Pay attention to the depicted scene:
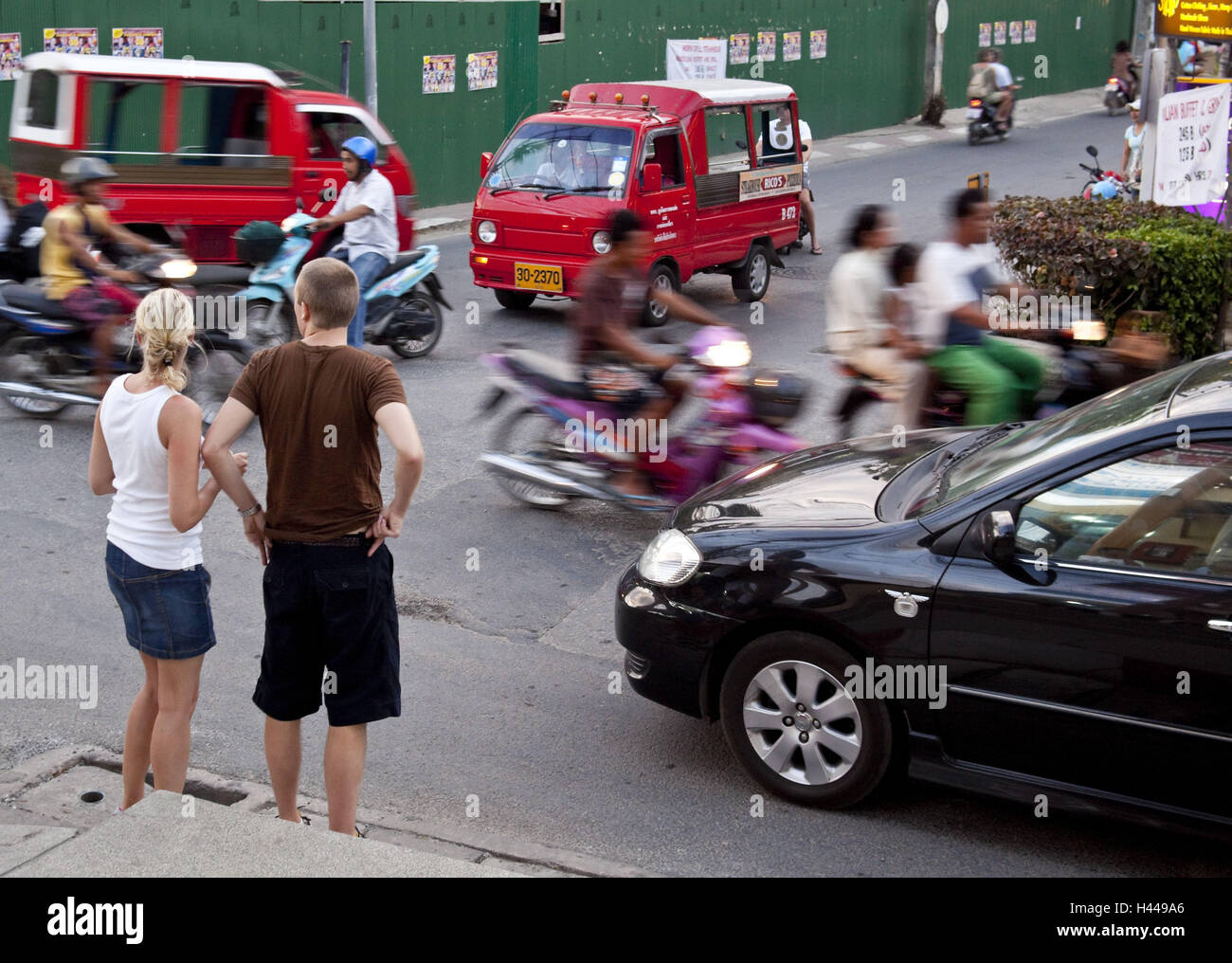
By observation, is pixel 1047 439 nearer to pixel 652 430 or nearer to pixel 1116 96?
pixel 652 430

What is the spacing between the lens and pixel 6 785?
5.22 metres

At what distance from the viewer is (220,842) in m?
4.21

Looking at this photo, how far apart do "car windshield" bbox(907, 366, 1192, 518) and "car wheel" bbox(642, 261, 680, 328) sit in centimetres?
845

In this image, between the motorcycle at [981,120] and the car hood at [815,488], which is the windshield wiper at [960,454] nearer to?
the car hood at [815,488]

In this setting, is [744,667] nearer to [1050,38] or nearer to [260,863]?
[260,863]

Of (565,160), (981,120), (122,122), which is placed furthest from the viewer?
(981,120)

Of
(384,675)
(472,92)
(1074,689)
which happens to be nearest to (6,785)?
(384,675)

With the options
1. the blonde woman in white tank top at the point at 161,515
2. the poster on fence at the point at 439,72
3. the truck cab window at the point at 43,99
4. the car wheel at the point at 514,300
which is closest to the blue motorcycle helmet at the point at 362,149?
the truck cab window at the point at 43,99

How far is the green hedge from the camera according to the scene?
35.8 feet

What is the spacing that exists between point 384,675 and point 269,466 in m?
0.76

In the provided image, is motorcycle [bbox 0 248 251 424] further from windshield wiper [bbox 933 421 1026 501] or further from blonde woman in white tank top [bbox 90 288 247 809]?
windshield wiper [bbox 933 421 1026 501]

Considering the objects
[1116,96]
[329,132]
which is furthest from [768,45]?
[329,132]

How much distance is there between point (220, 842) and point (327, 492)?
3.57 ft
